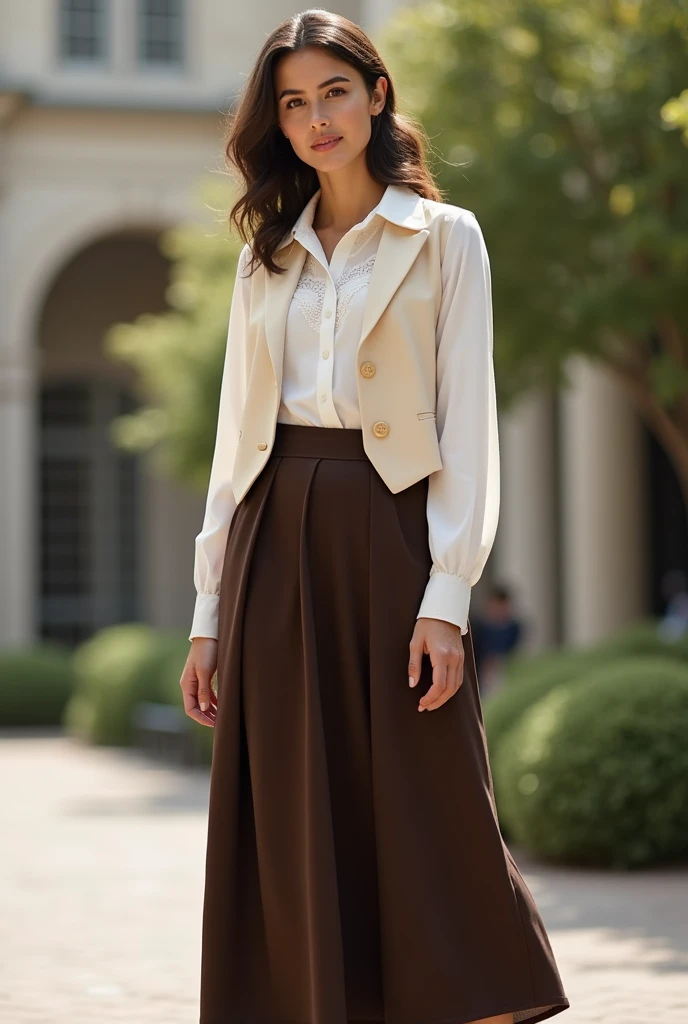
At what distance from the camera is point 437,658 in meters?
3.26

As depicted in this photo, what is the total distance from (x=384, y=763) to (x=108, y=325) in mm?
24186

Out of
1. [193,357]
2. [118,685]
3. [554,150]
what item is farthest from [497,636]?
[554,150]

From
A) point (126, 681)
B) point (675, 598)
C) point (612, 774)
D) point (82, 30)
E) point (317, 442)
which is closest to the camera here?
point (317, 442)

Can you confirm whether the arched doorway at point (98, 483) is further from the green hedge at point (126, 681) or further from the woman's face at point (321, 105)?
the woman's face at point (321, 105)

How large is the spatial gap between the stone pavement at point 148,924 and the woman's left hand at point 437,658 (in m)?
1.86

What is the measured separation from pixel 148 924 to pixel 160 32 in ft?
62.7

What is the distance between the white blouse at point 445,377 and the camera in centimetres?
333

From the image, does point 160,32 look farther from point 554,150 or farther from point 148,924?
point 148,924

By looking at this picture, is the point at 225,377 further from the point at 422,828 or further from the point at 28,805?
the point at 28,805

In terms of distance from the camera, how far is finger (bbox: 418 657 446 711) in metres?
3.25

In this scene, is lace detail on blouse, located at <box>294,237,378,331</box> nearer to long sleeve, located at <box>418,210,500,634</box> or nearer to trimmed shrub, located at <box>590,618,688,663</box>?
long sleeve, located at <box>418,210,500,634</box>

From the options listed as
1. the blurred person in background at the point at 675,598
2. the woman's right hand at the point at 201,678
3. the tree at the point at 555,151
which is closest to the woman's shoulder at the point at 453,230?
the woman's right hand at the point at 201,678

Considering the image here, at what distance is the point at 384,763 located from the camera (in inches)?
128

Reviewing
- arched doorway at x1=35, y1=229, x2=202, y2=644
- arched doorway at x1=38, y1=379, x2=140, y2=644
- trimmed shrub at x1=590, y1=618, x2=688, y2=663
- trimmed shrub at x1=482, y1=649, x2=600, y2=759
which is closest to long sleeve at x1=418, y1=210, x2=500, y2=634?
trimmed shrub at x1=482, y1=649, x2=600, y2=759
